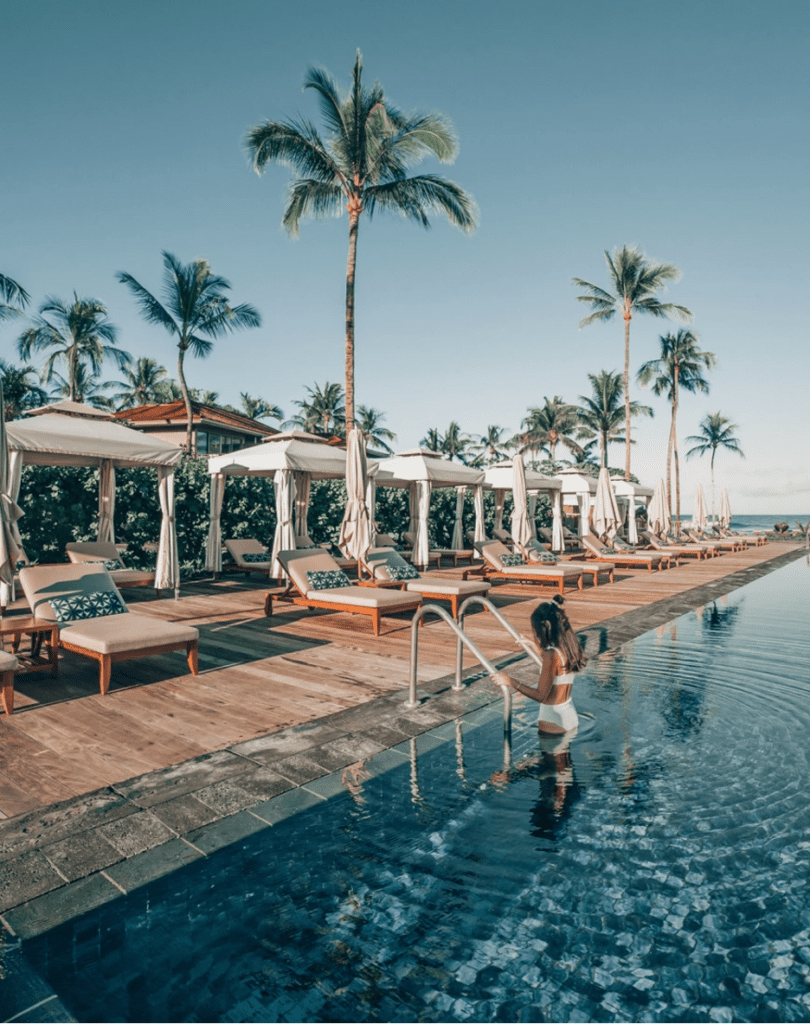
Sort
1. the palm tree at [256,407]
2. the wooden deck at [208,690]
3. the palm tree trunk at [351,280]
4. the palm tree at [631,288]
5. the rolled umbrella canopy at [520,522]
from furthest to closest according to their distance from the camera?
1. the palm tree at [256,407]
2. the palm tree at [631,288]
3. the palm tree trunk at [351,280]
4. the rolled umbrella canopy at [520,522]
5. the wooden deck at [208,690]

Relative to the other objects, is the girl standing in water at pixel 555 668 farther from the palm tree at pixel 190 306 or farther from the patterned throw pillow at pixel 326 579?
the palm tree at pixel 190 306

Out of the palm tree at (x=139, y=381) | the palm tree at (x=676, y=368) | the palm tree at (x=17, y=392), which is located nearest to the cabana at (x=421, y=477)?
the palm tree at (x=17, y=392)

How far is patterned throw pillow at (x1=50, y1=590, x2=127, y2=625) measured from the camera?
566cm

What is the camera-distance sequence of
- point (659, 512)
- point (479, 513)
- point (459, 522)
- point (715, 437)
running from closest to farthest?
point (479, 513), point (459, 522), point (659, 512), point (715, 437)

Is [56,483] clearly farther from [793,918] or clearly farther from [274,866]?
[793,918]

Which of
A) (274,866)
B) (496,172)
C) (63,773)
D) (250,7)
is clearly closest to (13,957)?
(274,866)

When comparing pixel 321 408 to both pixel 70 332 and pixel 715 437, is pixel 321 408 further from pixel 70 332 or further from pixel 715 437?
pixel 715 437

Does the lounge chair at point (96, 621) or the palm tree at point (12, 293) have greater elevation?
the palm tree at point (12, 293)

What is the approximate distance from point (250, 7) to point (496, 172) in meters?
7.96

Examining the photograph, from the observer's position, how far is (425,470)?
13.9m

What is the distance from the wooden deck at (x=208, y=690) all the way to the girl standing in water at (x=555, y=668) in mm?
1467

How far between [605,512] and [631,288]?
14.6 m

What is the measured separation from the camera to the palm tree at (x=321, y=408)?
44188mm

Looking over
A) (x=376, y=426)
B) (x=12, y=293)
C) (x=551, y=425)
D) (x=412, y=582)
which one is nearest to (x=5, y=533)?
(x=412, y=582)
